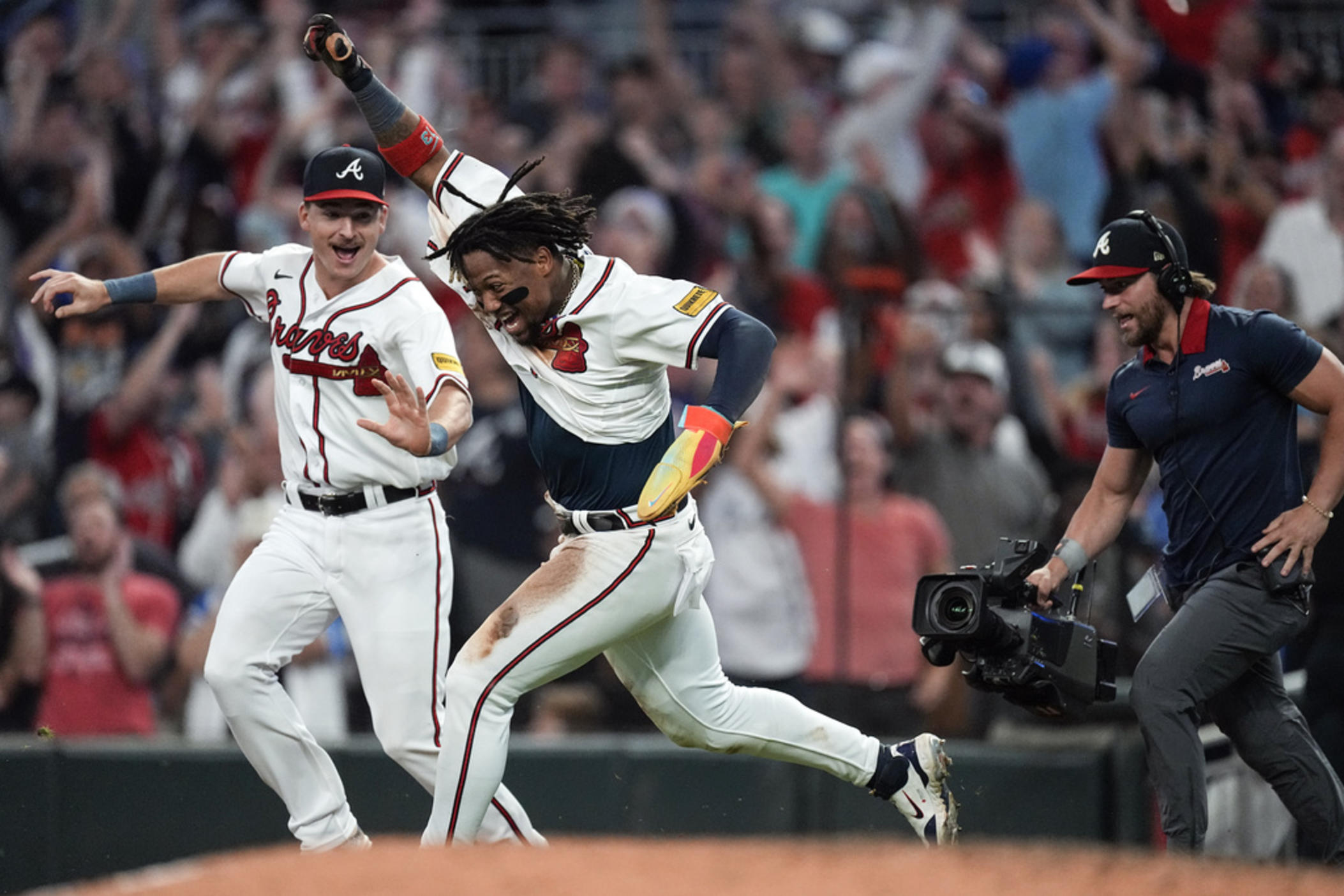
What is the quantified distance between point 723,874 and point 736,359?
4.85 feet

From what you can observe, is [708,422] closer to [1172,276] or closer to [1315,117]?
[1172,276]

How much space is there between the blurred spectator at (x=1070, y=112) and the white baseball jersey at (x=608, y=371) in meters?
5.53

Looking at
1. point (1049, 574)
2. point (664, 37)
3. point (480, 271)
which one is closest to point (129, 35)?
point (664, 37)

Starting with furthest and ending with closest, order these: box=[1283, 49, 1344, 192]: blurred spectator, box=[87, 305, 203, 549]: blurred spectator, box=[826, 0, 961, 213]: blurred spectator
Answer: box=[826, 0, 961, 213]: blurred spectator → box=[87, 305, 203, 549]: blurred spectator → box=[1283, 49, 1344, 192]: blurred spectator

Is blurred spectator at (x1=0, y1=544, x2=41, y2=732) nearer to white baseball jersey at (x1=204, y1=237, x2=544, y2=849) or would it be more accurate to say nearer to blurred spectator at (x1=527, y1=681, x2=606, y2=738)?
blurred spectator at (x1=527, y1=681, x2=606, y2=738)

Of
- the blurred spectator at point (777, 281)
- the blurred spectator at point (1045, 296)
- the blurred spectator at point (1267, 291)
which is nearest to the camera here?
the blurred spectator at point (1267, 291)

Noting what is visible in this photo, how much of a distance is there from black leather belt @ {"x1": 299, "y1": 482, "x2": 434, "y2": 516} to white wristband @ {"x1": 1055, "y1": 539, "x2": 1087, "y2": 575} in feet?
7.07

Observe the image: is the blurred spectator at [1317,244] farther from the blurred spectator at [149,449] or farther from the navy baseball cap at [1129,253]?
the blurred spectator at [149,449]

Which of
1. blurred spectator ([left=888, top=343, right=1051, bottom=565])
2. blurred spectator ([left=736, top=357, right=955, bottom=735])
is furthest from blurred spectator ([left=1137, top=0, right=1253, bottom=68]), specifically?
blurred spectator ([left=736, top=357, right=955, bottom=735])

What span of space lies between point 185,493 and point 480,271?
5.36 meters

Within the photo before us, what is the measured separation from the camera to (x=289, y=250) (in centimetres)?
538

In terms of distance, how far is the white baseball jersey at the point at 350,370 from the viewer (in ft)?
16.7

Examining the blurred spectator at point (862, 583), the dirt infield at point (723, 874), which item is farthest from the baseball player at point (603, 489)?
the blurred spectator at point (862, 583)

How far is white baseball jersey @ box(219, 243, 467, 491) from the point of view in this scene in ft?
16.7
